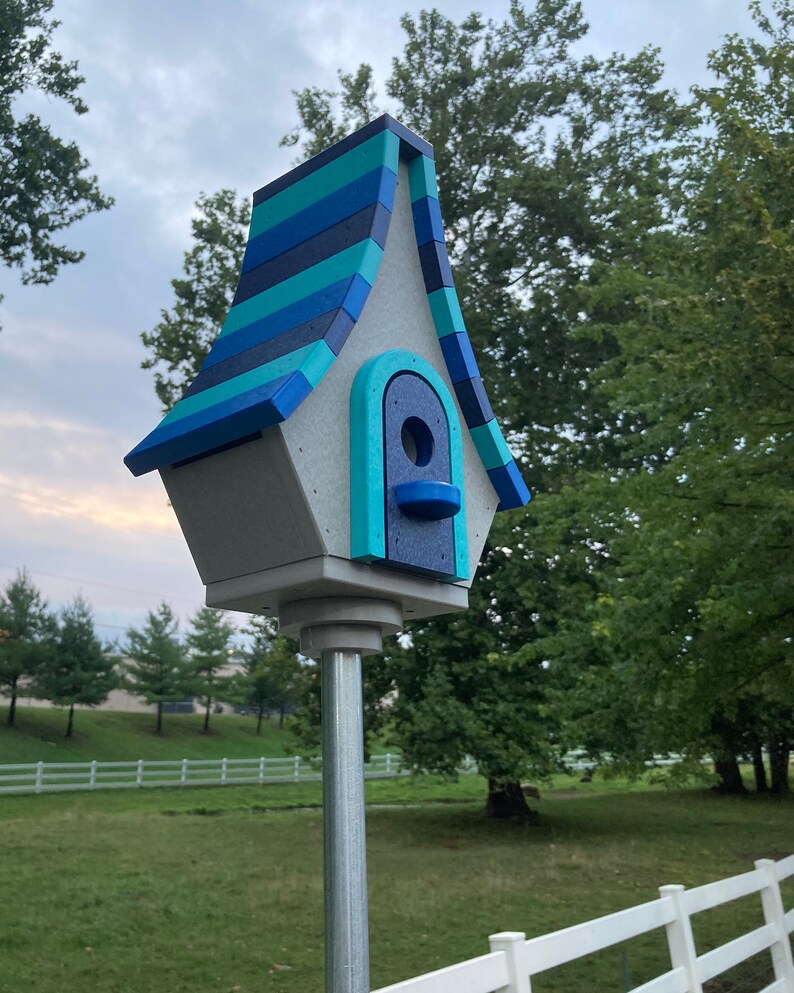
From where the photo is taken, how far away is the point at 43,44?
9.56 metres

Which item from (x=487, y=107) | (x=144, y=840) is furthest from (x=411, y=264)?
(x=487, y=107)

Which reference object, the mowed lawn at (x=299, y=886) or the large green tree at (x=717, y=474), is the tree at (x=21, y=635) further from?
the large green tree at (x=717, y=474)

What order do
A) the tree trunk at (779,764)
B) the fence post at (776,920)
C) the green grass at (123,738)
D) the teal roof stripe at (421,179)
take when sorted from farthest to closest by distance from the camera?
the green grass at (123,738) → the tree trunk at (779,764) → the fence post at (776,920) → the teal roof stripe at (421,179)

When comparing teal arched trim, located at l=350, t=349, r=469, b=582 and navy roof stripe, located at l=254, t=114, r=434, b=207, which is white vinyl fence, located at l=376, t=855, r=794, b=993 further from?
navy roof stripe, located at l=254, t=114, r=434, b=207

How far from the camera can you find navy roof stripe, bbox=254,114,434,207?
2.70 m

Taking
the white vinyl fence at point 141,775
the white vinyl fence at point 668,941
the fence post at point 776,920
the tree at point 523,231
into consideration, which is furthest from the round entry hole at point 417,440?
the white vinyl fence at point 141,775

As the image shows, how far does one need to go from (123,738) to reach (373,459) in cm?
3661

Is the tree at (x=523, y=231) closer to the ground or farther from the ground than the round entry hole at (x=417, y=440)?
farther from the ground

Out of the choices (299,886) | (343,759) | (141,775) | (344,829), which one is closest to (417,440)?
(343,759)

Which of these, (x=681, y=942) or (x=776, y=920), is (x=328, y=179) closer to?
(x=681, y=942)

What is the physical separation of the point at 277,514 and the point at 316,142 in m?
15.4

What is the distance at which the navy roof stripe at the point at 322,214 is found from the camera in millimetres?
2635

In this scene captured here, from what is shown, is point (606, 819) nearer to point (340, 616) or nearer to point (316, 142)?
point (316, 142)

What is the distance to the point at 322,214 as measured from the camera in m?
2.75
